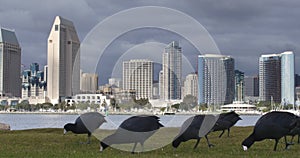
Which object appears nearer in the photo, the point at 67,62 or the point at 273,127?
the point at 273,127

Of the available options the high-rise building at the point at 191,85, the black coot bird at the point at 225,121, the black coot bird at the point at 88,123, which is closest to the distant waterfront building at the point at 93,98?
the black coot bird at the point at 88,123

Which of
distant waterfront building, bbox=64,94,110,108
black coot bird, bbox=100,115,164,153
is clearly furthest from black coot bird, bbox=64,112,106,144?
black coot bird, bbox=100,115,164,153

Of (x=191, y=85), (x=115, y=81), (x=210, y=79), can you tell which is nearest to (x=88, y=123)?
(x=115, y=81)

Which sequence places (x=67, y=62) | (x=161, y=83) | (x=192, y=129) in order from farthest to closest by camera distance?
(x=67, y=62) < (x=161, y=83) < (x=192, y=129)

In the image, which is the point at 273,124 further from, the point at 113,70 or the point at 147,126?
the point at 113,70

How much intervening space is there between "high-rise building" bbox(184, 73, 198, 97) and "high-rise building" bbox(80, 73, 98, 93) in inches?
156

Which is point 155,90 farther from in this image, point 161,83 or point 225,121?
point 225,121

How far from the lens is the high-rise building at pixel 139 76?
2264 centimetres

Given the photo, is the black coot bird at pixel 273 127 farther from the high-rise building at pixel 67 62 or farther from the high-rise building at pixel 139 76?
the high-rise building at pixel 67 62

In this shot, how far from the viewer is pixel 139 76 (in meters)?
23.2

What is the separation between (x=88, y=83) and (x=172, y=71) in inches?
152

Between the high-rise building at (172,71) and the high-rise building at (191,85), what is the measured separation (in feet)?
1.09

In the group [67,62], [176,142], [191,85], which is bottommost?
[176,142]

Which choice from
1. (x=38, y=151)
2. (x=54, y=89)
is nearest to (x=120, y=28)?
(x=38, y=151)
